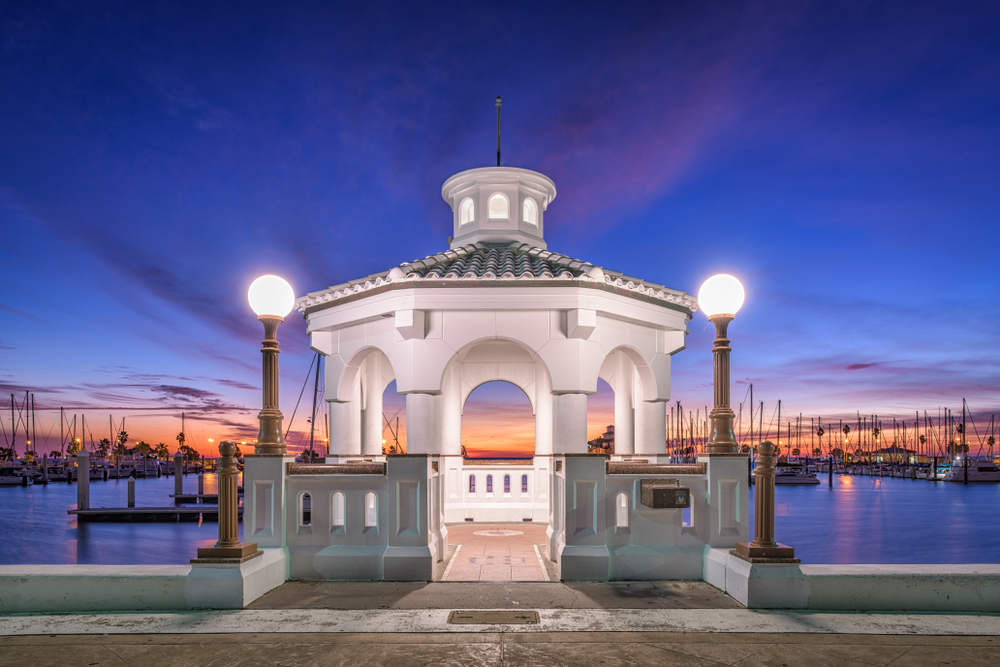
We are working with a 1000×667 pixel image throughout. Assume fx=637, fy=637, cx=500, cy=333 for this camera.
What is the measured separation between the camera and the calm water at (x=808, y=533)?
30.1 metres

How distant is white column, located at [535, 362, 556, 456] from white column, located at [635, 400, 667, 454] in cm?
251

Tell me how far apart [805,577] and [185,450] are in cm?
18565

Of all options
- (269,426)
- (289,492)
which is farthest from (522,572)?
(269,426)

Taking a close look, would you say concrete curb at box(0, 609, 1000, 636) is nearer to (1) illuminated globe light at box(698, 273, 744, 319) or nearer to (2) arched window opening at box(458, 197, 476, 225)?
(1) illuminated globe light at box(698, 273, 744, 319)

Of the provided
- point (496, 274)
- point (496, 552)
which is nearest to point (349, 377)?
point (496, 274)

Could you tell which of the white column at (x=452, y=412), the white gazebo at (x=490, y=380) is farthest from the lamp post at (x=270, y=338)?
the white column at (x=452, y=412)

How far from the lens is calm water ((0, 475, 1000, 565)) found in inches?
1185

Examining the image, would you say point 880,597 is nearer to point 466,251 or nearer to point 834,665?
point 834,665

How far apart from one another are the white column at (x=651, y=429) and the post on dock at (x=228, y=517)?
364 inches

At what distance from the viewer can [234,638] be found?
611 cm

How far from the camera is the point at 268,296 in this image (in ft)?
28.0

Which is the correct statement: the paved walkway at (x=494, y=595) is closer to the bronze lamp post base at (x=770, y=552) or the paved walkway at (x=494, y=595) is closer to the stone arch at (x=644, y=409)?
the bronze lamp post base at (x=770, y=552)

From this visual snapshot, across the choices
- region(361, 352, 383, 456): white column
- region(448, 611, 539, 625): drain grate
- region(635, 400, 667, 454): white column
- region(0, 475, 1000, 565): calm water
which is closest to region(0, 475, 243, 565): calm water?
region(0, 475, 1000, 565): calm water

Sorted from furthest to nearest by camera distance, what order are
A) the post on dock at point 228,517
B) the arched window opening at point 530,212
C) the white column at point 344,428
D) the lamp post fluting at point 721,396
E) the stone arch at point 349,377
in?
the arched window opening at point 530,212 < the white column at point 344,428 < the stone arch at point 349,377 < the lamp post fluting at point 721,396 < the post on dock at point 228,517
